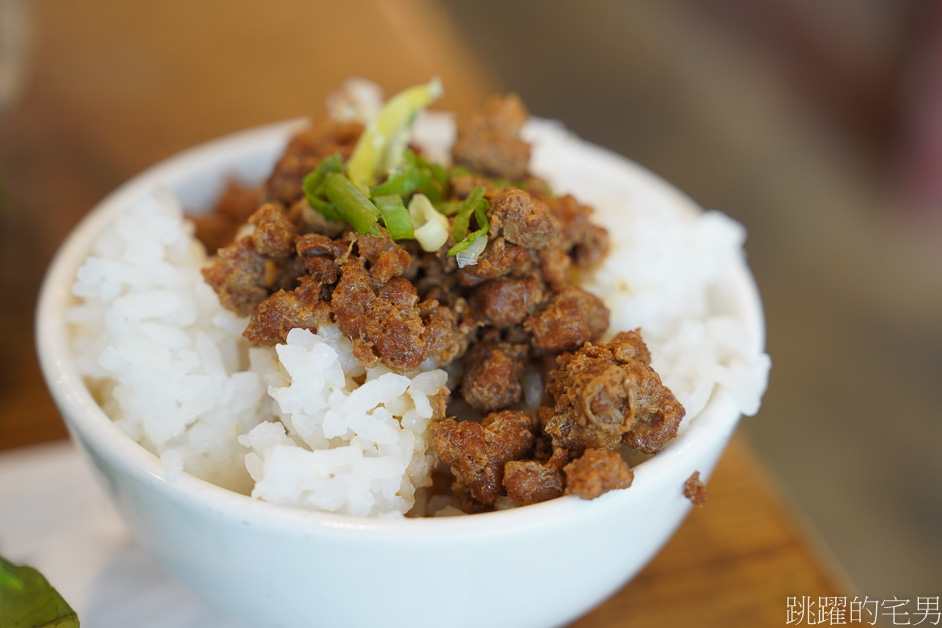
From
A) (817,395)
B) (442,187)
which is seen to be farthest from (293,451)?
(817,395)

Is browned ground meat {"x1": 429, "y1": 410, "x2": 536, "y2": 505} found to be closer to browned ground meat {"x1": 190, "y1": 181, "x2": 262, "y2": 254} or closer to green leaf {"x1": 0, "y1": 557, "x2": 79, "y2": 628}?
green leaf {"x1": 0, "y1": 557, "x2": 79, "y2": 628}

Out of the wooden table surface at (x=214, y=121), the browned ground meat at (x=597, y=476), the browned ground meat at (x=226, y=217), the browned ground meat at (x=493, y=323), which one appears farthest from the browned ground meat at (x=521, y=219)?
the wooden table surface at (x=214, y=121)

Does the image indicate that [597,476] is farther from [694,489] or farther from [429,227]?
[429,227]

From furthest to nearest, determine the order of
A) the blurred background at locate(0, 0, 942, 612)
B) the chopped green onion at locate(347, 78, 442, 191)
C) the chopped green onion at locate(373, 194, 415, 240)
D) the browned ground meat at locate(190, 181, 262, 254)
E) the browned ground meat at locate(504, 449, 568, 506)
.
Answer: the blurred background at locate(0, 0, 942, 612) < the browned ground meat at locate(190, 181, 262, 254) < the chopped green onion at locate(347, 78, 442, 191) < the chopped green onion at locate(373, 194, 415, 240) < the browned ground meat at locate(504, 449, 568, 506)

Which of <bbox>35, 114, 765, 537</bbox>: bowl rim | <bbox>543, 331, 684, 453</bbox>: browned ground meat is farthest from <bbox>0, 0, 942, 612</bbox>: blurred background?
<bbox>543, 331, 684, 453</bbox>: browned ground meat

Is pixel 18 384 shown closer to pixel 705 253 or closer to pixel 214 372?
pixel 214 372
